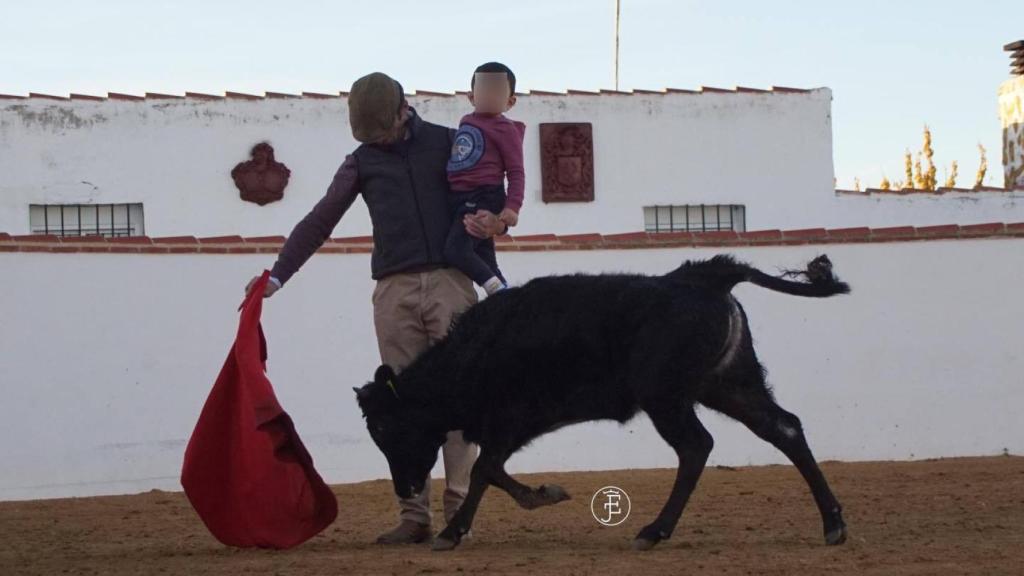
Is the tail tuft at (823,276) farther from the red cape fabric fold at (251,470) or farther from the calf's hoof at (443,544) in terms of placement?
the red cape fabric fold at (251,470)

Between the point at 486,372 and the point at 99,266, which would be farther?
the point at 99,266

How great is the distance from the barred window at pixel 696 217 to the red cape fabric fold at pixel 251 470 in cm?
1587

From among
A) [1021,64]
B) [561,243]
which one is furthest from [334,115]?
[1021,64]

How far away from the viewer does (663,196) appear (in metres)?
23.0

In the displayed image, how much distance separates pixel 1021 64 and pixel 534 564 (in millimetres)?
22069

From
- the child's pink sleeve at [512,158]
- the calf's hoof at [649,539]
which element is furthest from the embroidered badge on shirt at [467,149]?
the calf's hoof at [649,539]

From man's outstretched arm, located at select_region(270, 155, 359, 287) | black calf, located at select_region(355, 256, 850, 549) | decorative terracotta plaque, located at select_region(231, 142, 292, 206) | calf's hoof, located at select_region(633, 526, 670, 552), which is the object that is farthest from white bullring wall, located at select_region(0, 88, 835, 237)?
calf's hoof, located at select_region(633, 526, 670, 552)

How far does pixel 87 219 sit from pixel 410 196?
50.0 feet

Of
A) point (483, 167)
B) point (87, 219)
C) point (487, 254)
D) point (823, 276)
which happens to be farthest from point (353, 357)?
point (87, 219)

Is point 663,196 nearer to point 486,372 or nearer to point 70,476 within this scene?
point 70,476

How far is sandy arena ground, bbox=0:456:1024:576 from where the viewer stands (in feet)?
20.9

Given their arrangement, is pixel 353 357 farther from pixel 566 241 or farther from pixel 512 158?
pixel 512 158

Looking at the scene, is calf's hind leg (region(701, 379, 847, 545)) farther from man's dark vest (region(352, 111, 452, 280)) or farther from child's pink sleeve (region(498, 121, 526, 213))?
man's dark vest (region(352, 111, 452, 280))

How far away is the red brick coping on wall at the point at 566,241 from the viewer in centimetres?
1316
